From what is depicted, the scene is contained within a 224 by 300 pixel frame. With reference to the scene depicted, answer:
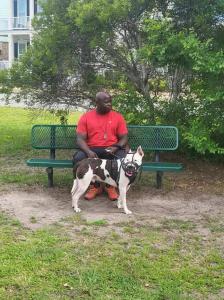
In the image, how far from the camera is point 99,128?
21.4 feet

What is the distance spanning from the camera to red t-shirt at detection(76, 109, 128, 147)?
653cm

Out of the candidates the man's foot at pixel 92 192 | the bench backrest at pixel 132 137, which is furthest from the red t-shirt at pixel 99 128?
the bench backrest at pixel 132 137

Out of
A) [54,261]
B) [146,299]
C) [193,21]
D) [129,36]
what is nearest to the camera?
[146,299]

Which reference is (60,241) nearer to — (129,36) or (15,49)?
(129,36)

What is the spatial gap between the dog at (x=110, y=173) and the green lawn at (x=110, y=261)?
44cm

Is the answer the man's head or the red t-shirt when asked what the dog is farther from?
the man's head

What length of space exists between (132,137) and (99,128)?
0.94 m

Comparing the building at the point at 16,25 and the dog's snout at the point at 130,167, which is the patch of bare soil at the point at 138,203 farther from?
the building at the point at 16,25

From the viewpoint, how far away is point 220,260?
4.53 m

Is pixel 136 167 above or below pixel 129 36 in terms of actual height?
below

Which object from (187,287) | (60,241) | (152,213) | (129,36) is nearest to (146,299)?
(187,287)

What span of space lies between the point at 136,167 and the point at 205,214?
0.94 m

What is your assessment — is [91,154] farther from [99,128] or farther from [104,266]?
[104,266]

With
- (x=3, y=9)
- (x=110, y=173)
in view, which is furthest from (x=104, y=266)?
(x=3, y=9)
